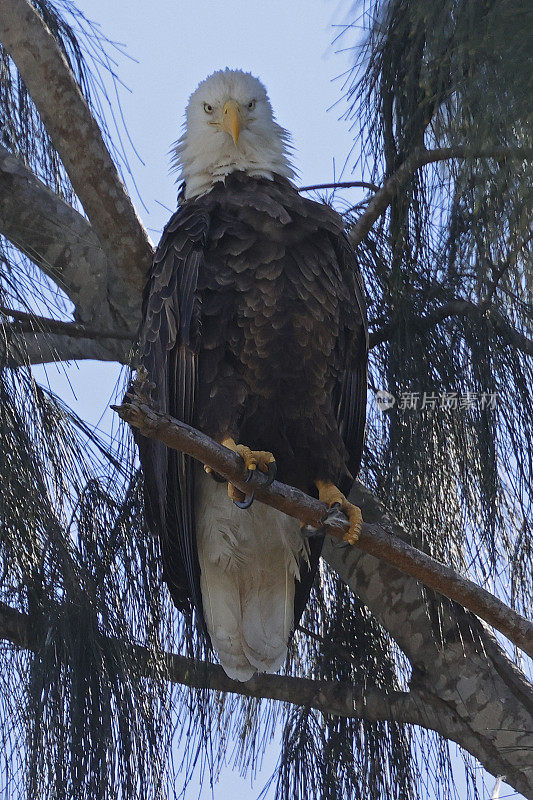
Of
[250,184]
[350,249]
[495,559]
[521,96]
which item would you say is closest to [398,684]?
[495,559]

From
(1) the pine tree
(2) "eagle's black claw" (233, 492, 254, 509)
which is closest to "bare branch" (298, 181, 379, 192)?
(1) the pine tree

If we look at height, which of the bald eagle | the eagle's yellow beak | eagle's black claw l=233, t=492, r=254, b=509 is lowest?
eagle's black claw l=233, t=492, r=254, b=509

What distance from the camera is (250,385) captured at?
2451mm

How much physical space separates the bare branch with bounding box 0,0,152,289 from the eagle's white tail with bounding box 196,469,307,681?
0.63 meters

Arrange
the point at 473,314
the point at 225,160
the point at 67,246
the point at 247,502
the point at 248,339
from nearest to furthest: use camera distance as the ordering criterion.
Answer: the point at 247,502, the point at 248,339, the point at 473,314, the point at 225,160, the point at 67,246

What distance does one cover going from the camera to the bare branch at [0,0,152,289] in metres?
2.68

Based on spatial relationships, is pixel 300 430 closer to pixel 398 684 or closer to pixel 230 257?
pixel 230 257

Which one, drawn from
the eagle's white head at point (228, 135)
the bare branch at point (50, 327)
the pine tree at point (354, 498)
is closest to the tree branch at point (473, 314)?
the pine tree at point (354, 498)

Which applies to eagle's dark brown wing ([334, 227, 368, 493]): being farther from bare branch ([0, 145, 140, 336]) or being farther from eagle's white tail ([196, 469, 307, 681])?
bare branch ([0, 145, 140, 336])

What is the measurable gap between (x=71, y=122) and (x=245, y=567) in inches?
43.5

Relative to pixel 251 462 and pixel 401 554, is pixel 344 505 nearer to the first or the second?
pixel 251 462

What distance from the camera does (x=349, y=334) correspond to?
102 inches

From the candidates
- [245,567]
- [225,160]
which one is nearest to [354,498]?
[245,567]

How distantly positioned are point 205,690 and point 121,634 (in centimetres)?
32
